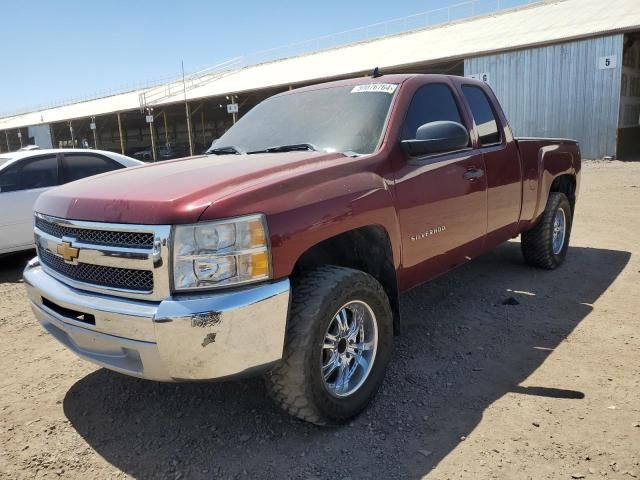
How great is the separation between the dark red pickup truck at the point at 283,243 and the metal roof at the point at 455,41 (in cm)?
1656

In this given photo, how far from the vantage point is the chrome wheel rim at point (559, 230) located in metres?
5.58

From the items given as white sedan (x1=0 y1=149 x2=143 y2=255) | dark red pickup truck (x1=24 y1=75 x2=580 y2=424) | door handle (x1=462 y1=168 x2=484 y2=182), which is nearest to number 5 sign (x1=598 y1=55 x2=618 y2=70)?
dark red pickup truck (x1=24 y1=75 x2=580 y2=424)

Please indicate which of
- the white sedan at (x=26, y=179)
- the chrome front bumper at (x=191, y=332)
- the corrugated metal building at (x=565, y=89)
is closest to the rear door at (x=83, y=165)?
the white sedan at (x=26, y=179)

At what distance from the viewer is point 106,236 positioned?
96.3 inches

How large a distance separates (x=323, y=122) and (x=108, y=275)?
176cm

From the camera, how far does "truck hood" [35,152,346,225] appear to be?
90.2 inches

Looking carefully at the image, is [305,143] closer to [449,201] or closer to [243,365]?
[449,201]

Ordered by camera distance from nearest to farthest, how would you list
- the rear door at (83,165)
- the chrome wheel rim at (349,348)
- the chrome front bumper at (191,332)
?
the chrome front bumper at (191,332), the chrome wheel rim at (349,348), the rear door at (83,165)

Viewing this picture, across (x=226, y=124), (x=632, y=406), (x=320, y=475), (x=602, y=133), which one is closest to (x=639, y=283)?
(x=632, y=406)

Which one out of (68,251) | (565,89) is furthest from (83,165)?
(565,89)

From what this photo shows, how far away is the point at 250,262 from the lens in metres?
2.30

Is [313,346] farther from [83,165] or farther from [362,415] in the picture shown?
[83,165]

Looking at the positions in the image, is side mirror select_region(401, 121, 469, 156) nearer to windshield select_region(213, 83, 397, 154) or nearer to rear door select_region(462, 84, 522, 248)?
windshield select_region(213, 83, 397, 154)

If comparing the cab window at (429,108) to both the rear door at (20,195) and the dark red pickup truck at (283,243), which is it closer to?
the dark red pickup truck at (283,243)
